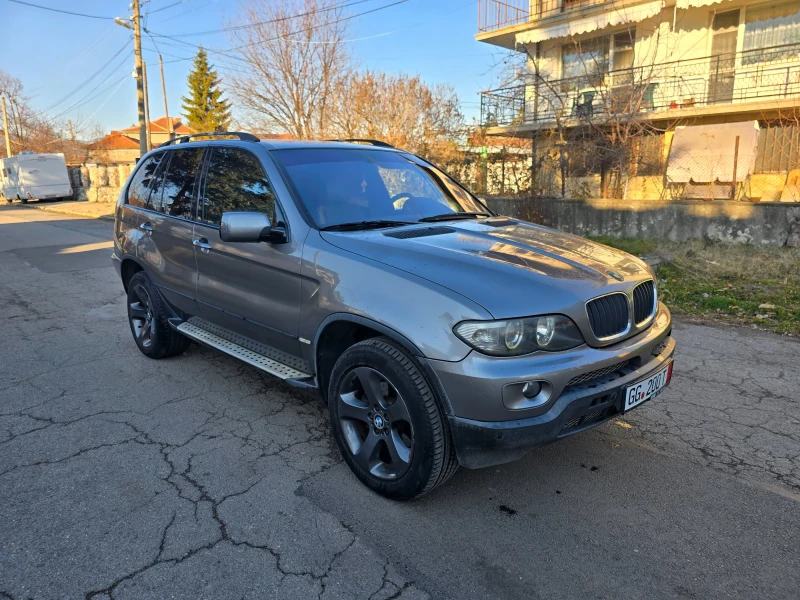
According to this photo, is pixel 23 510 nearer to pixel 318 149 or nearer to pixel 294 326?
pixel 294 326

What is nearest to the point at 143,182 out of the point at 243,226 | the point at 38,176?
the point at 243,226

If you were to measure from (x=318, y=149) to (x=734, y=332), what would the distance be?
471cm

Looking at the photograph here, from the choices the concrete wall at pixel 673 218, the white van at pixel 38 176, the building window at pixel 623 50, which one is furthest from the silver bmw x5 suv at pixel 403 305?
the white van at pixel 38 176

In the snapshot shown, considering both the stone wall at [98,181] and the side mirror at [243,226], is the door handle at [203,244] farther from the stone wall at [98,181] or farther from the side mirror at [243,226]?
the stone wall at [98,181]

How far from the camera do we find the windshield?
139 inches

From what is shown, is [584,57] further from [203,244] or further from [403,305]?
[403,305]

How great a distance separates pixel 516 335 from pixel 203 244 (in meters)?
2.53

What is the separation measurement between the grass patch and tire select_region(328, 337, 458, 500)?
4.92 meters

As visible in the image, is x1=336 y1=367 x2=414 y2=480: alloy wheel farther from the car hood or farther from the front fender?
the car hood

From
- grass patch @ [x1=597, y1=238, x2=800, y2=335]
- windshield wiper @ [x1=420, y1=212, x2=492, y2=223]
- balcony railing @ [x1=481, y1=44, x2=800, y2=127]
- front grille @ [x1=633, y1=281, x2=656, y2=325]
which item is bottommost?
grass patch @ [x1=597, y1=238, x2=800, y2=335]

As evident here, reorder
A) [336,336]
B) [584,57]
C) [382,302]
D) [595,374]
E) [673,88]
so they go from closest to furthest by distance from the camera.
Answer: [595,374], [382,302], [336,336], [673,88], [584,57]

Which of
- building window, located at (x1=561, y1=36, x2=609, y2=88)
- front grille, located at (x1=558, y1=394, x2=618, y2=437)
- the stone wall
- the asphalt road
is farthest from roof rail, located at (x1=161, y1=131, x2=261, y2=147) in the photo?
the stone wall

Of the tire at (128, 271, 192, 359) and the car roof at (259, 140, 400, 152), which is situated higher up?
the car roof at (259, 140, 400, 152)

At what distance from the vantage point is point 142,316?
17.3 feet
